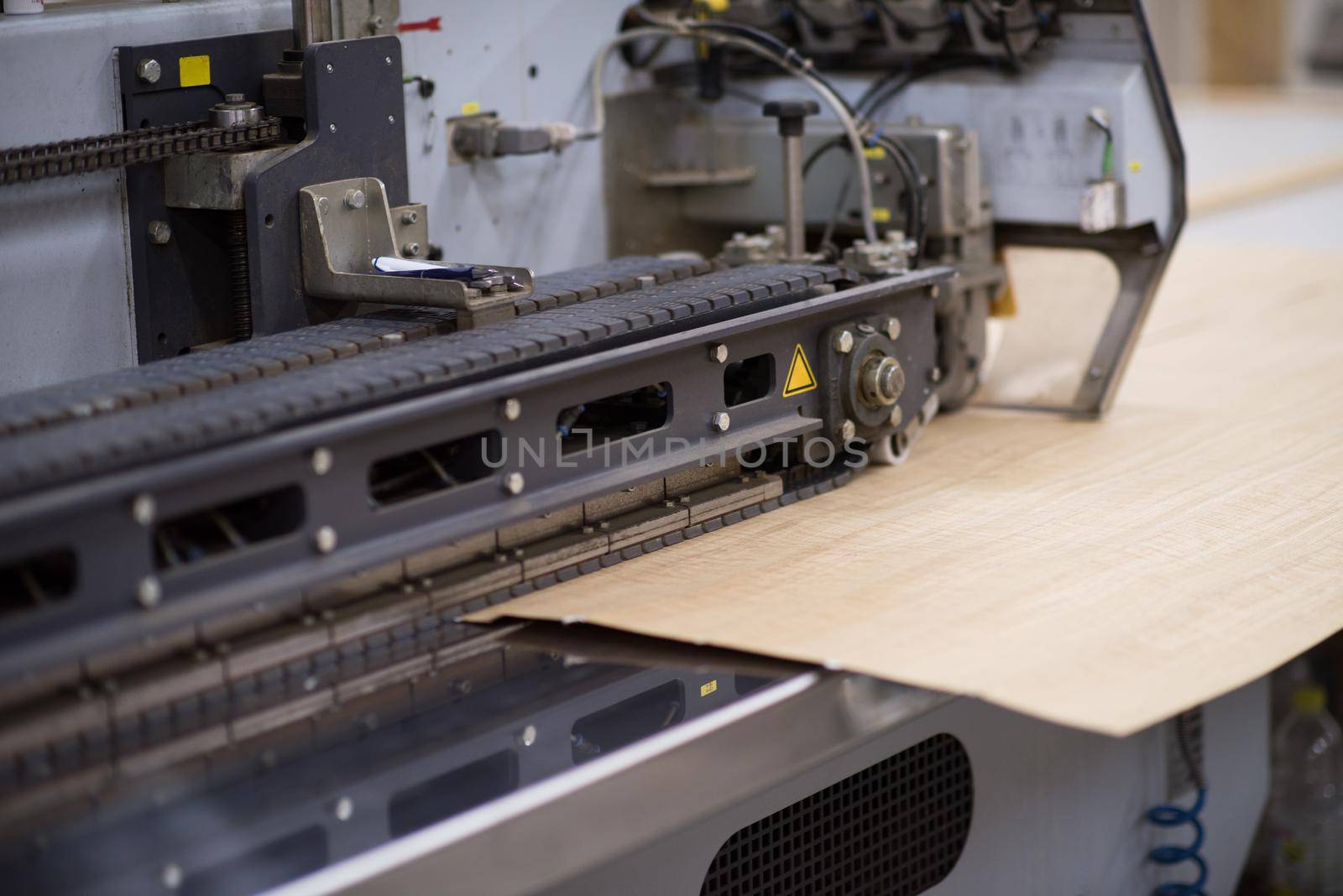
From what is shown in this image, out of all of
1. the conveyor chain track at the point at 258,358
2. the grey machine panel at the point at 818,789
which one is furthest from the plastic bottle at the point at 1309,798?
the conveyor chain track at the point at 258,358

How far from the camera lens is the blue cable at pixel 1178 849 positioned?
6.75ft

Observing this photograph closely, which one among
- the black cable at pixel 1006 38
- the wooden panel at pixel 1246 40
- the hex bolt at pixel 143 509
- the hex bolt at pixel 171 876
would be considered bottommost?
the hex bolt at pixel 171 876

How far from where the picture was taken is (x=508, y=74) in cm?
212

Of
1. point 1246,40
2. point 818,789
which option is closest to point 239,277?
point 818,789

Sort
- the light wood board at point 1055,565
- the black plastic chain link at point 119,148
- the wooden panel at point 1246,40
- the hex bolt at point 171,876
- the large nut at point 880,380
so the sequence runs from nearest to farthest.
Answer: the hex bolt at point 171,876 → the light wood board at point 1055,565 → the black plastic chain link at point 119,148 → the large nut at point 880,380 → the wooden panel at point 1246,40

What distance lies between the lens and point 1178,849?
207cm

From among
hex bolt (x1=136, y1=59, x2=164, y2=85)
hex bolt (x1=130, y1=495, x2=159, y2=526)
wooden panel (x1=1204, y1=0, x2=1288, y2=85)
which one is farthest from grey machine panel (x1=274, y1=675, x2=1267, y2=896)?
wooden panel (x1=1204, y1=0, x2=1288, y2=85)

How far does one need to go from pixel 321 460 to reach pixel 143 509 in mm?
161

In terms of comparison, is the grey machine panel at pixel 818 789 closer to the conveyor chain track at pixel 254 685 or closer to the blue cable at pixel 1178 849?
the blue cable at pixel 1178 849

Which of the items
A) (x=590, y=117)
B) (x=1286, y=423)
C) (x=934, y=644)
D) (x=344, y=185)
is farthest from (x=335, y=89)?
(x=1286, y=423)

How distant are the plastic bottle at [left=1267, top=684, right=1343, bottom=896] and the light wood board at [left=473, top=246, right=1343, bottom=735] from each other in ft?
2.18

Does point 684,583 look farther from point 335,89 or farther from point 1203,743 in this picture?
point 1203,743

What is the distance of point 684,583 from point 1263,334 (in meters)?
1.52

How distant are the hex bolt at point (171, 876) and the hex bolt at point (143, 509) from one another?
0.25m
